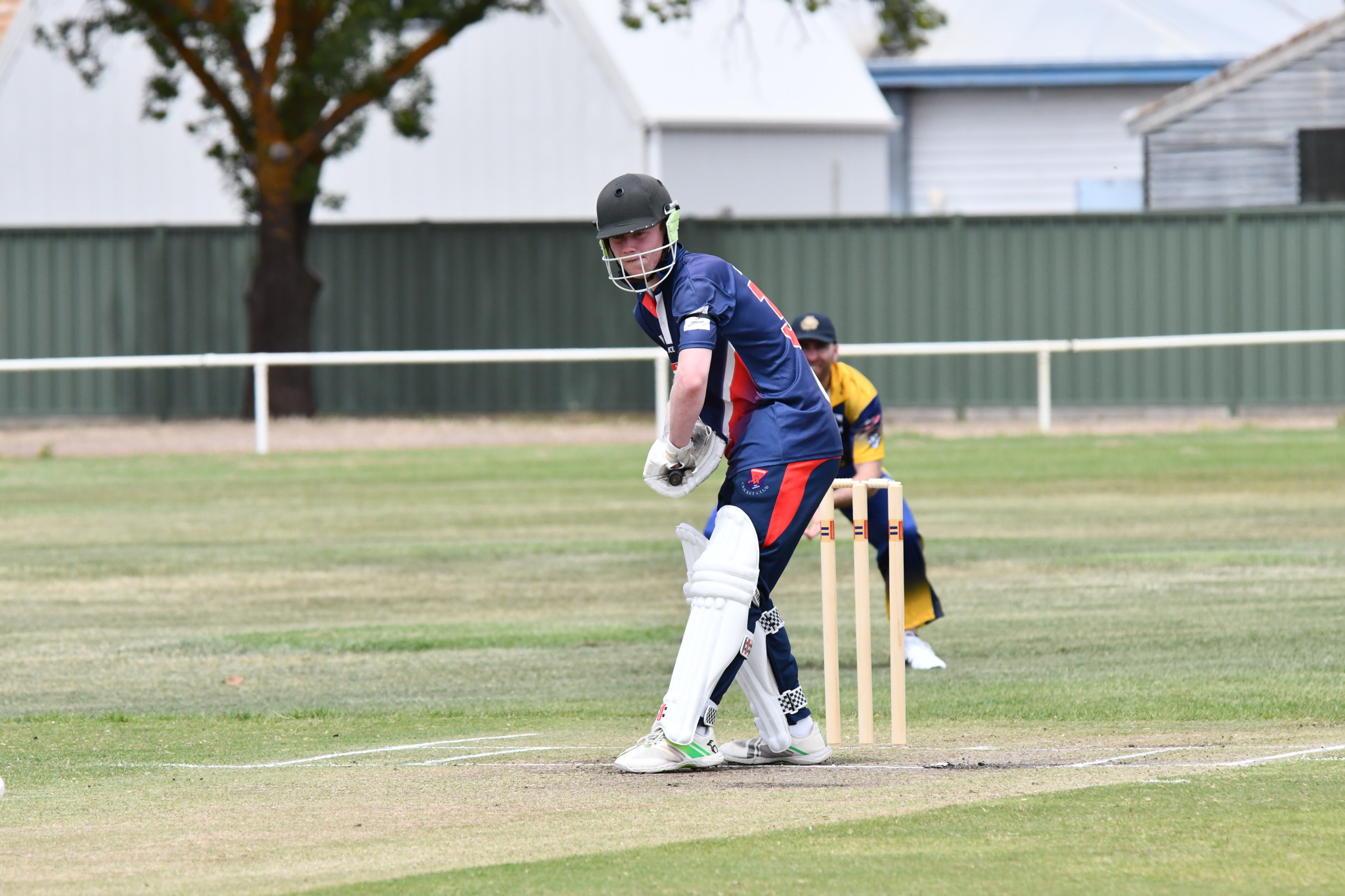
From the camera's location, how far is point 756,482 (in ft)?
20.8

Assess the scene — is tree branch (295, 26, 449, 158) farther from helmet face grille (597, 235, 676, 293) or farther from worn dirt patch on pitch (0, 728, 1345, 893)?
helmet face grille (597, 235, 676, 293)

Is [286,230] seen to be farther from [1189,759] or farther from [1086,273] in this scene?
[1189,759]

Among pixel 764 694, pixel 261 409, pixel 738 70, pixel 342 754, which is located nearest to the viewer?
pixel 764 694

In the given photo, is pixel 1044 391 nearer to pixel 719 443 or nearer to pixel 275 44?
pixel 275 44

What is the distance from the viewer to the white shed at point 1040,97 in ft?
116

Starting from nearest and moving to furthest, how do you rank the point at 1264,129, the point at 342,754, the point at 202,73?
the point at 342,754 → the point at 202,73 → the point at 1264,129

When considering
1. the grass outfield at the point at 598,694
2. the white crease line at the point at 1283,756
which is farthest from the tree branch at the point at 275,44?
the white crease line at the point at 1283,756

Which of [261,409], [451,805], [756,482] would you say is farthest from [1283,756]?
[261,409]

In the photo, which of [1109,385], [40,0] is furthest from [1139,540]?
[40,0]

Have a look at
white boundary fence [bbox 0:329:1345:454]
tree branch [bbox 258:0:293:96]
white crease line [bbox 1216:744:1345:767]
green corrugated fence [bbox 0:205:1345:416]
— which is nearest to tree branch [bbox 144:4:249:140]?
tree branch [bbox 258:0:293:96]

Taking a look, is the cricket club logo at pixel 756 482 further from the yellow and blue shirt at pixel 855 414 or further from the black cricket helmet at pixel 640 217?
the yellow and blue shirt at pixel 855 414

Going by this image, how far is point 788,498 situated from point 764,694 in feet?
2.17

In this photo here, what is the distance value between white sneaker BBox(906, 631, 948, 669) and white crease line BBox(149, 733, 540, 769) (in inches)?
93.0

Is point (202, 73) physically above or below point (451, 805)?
above
